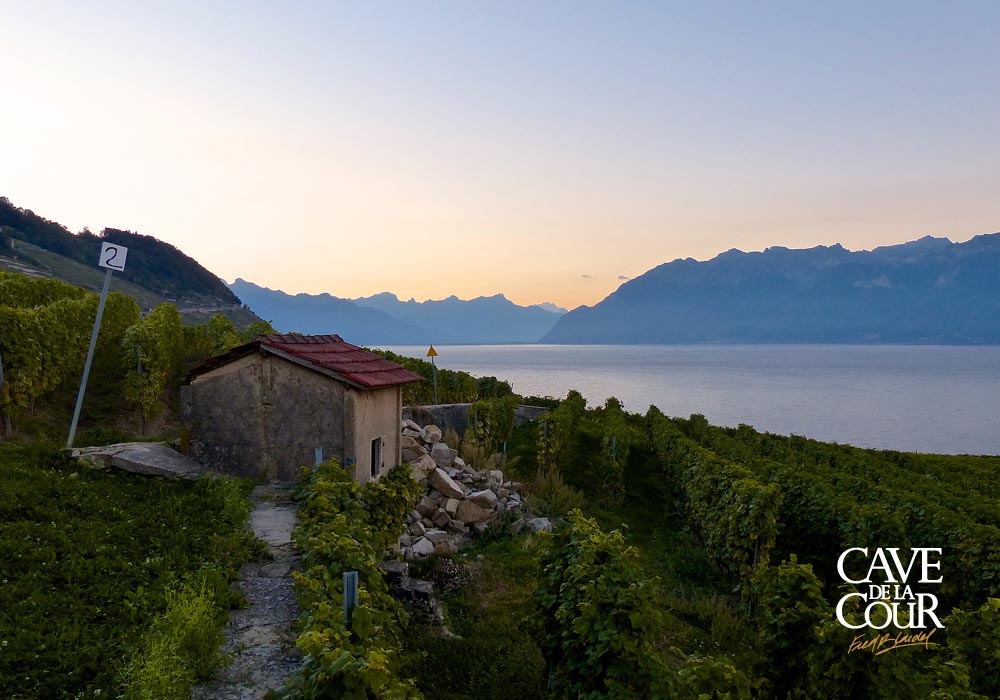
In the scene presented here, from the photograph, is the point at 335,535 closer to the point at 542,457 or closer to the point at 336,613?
the point at 336,613

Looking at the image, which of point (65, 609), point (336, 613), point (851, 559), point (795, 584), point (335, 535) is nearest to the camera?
point (336, 613)

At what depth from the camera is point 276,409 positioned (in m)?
14.3

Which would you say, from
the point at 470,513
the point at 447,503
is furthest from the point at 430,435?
the point at 470,513

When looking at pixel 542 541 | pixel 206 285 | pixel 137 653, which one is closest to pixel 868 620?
pixel 542 541

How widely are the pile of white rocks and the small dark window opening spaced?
144 centimetres

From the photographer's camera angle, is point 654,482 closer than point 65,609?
No

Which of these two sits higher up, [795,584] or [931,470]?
[795,584]

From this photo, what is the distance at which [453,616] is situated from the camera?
1299 cm

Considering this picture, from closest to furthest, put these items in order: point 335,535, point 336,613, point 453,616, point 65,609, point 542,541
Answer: point 336,613
point 65,609
point 335,535
point 542,541
point 453,616

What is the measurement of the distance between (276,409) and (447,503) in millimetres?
6863

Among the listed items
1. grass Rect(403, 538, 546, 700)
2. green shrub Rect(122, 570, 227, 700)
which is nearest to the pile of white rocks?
grass Rect(403, 538, 546, 700)

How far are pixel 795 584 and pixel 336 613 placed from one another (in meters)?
7.47

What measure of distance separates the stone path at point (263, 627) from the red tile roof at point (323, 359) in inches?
145
